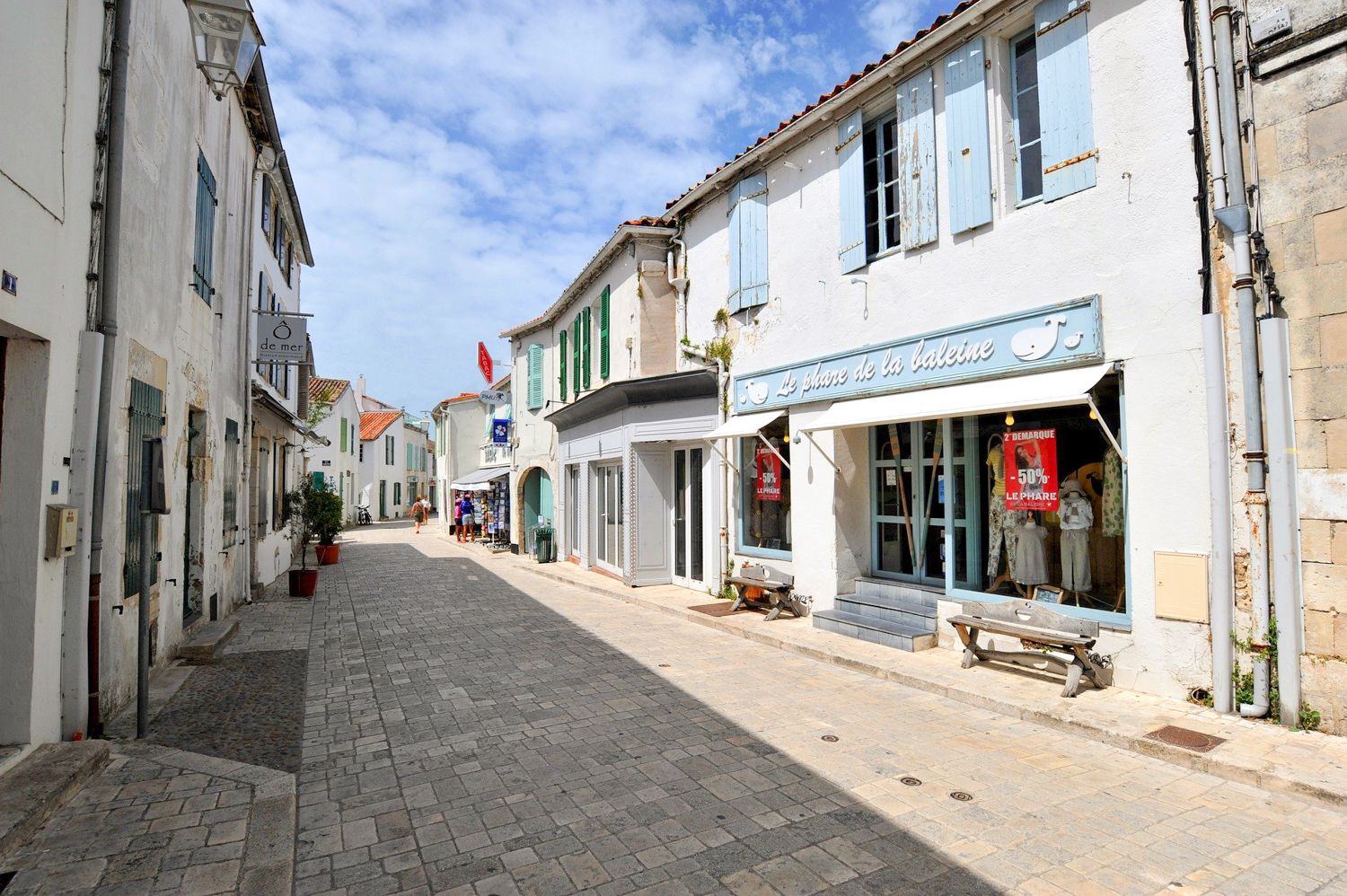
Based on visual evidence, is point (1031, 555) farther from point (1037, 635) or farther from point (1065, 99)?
point (1065, 99)

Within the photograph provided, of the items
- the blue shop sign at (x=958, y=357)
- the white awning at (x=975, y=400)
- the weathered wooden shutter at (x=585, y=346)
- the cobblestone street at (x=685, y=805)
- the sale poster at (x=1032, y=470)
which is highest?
the weathered wooden shutter at (x=585, y=346)

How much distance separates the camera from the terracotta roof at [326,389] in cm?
2686

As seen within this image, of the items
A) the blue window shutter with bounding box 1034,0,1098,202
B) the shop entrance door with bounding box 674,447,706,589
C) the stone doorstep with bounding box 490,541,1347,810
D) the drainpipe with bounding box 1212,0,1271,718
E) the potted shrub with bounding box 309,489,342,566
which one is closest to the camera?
the stone doorstep with bounding box 490,541,1347,810

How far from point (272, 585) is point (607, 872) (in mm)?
13060

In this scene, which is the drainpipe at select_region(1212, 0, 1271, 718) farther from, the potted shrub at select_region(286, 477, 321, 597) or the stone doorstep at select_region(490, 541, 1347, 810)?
the potted shrub at select_region(286, 477, 321, 597)

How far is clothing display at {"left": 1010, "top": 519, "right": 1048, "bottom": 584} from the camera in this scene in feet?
22.5

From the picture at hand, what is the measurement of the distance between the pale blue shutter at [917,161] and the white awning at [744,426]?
9.85 ft

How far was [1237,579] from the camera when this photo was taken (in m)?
5.32

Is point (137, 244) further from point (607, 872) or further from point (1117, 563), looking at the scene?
point (1117, 563)

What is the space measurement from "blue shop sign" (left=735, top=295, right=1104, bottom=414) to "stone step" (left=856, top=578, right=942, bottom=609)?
2237mm

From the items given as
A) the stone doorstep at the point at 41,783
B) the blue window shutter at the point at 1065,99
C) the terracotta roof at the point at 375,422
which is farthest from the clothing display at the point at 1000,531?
the terracotta roof at the point at 375,422

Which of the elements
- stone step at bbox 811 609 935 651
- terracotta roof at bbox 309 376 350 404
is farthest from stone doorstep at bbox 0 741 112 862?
terracotta roof at bbox 309 376 350 404

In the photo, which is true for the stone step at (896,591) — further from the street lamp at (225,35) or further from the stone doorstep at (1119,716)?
the street lamp at (225,35)

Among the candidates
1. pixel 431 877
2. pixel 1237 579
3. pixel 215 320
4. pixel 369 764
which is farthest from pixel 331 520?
pixel 1237 579
